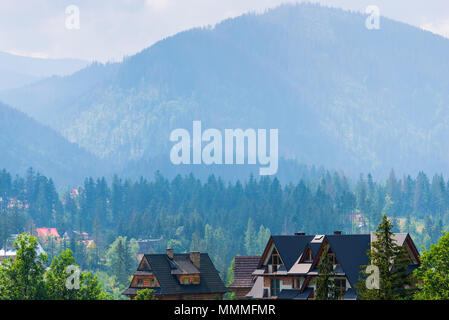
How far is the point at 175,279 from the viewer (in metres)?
107

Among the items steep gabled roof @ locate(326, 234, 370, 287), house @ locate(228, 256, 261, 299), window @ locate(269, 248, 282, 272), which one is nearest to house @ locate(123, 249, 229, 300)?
house @ locate(228, 256, 261, 299)

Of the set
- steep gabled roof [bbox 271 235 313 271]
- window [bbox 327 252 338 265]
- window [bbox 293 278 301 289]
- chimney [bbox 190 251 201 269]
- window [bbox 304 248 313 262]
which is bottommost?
window [bbox 293 278 301 289]

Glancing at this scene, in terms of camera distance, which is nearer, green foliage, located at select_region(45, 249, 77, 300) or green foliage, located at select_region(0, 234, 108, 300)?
green foliage, located at select_region(0, 234, 108, 300)

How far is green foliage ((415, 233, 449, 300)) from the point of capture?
181ft

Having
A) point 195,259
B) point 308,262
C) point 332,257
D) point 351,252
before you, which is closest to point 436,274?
point 351,252

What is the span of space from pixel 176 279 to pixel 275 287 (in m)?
18.6

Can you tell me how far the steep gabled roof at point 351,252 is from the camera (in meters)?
79.9

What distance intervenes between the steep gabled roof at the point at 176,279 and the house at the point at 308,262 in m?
10.7

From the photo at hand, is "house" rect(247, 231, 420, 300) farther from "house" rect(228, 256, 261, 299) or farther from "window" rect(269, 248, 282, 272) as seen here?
"house" rect(228, 256, 261, 299)

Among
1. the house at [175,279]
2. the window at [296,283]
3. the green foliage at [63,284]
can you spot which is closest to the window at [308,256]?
the window at [296,283]

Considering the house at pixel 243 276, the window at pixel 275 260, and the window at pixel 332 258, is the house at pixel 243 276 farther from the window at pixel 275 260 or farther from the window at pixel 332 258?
the window at pixel 332 258

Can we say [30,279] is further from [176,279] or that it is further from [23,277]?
[176,279]

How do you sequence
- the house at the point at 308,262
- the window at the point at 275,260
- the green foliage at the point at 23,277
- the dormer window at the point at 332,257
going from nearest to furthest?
the green foliage at the point at 23,277 → the house at the point at 308,262 → the dormer window at the point at 332,257 → the window at the point at 275,260
